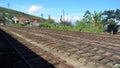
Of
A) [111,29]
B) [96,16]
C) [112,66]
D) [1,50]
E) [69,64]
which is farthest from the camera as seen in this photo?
[96,16]

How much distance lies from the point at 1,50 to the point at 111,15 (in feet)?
211

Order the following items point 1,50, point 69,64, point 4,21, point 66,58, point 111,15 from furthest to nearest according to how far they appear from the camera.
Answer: point 4,21, point 111,15, point 1,50, point 66,58, point 69,64

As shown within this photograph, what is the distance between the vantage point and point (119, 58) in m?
7.50

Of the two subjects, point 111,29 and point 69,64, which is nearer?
point 69,64

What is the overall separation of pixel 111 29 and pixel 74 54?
28.8 m

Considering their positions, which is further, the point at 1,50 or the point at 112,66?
the point at 1,50

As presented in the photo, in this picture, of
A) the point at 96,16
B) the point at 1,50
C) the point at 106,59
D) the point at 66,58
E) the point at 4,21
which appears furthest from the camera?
the point at 4,21

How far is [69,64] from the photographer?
6820 millimetres

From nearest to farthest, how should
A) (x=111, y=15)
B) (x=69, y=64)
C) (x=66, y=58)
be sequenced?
1. (x=69, y=64)
2. (x=66, y=58)
3. (x=111, y=15)

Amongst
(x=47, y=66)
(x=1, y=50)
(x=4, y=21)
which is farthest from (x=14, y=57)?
(x=4, y=21)

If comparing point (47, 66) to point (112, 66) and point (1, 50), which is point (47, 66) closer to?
point (112, 66)

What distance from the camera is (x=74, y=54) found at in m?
8.48

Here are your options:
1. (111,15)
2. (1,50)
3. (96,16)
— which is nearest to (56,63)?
(1,50)

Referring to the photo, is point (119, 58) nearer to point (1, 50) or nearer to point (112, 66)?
point (112, 66)
